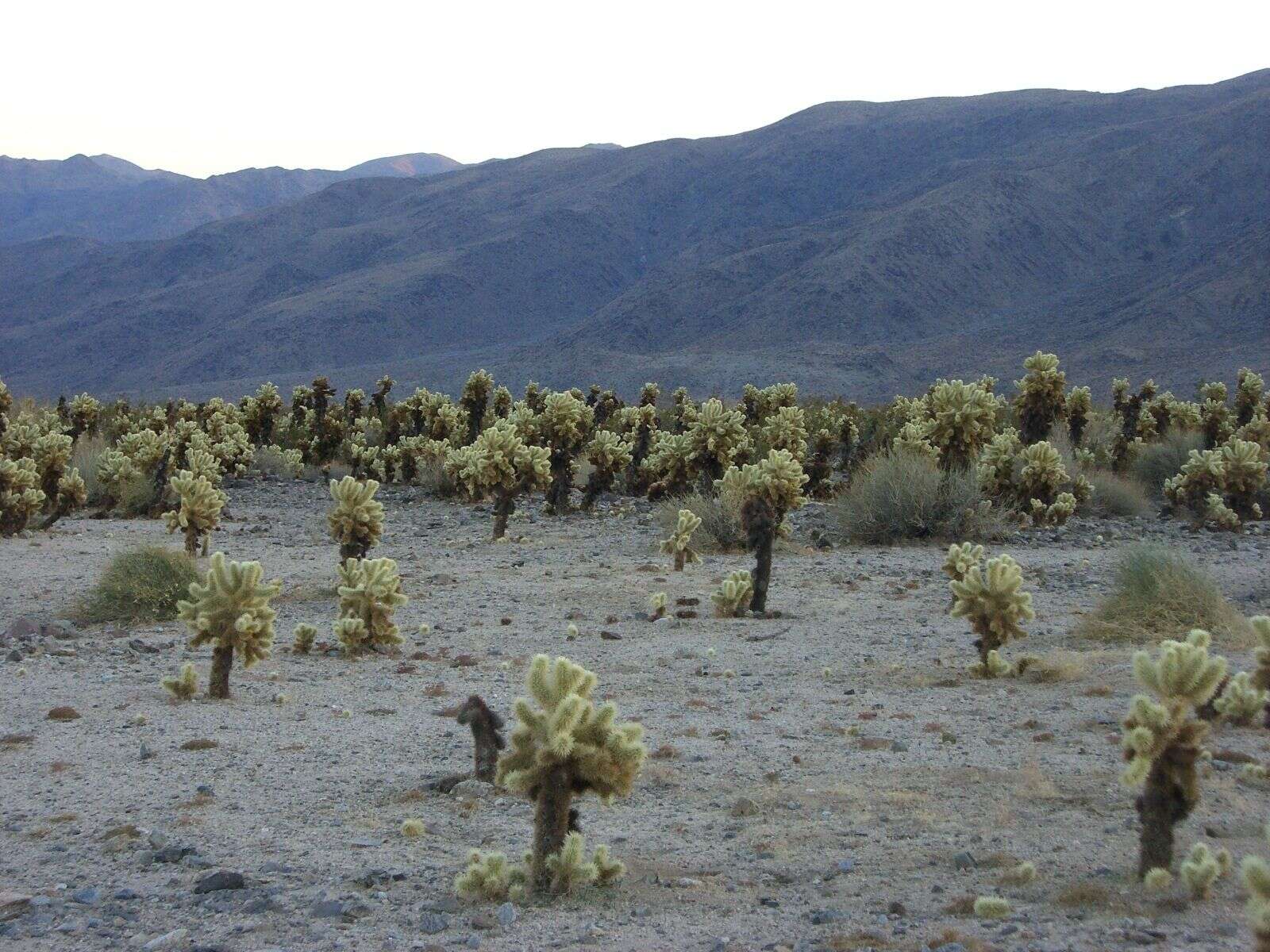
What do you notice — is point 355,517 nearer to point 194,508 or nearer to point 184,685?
point 194,508

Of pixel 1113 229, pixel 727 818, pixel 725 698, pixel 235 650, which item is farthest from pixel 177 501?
pixel 1113 229

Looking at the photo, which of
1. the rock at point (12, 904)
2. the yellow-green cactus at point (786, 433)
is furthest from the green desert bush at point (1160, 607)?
the yellow-green cactus at point (786, 433)

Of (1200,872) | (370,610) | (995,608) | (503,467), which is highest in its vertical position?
(503,467)

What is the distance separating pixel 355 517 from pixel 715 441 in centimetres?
712

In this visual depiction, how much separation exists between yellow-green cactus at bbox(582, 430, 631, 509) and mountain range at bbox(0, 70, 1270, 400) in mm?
39459

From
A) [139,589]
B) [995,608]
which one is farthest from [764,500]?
[139,589]

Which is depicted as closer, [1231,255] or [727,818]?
[727,818]

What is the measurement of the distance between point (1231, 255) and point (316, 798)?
68067mm

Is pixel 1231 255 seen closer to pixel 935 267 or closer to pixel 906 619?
pixel 935 267

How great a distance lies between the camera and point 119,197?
150 metres

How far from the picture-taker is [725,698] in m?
8.68

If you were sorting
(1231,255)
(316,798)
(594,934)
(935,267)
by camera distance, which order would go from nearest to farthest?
1. (594,934)
2. (316,798)
3. (1231,255)
4. (935,267)

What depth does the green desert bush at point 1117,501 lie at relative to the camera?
66.0 ft

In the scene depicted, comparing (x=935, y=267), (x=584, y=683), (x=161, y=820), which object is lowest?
(x=161, y=820)
